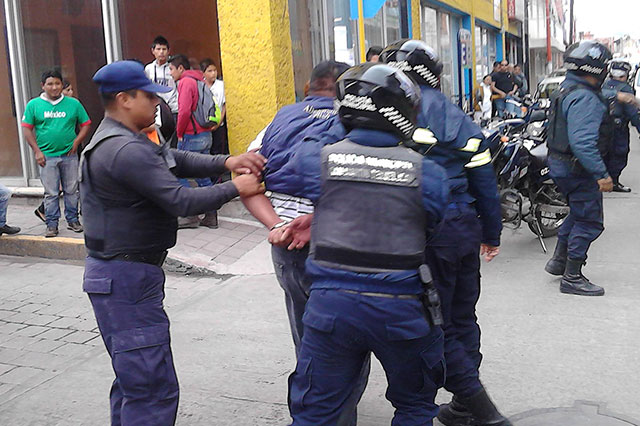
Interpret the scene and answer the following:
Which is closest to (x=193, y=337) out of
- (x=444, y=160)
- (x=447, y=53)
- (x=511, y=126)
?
(x=444, y=160)

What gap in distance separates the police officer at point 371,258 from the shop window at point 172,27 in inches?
296

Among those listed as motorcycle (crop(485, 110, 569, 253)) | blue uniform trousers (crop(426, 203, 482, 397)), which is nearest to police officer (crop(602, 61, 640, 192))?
motorcycle (crop(485, 110, 569, 253))

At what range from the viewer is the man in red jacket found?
7793 millimetres

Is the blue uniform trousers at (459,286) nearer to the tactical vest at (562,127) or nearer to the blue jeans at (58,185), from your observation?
the tactical vest at (562,127)

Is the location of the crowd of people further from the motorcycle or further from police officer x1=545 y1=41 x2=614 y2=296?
the motorcycle

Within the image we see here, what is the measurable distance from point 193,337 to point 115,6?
19.2ft

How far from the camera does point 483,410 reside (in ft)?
11.5

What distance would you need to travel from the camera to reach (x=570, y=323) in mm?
5152

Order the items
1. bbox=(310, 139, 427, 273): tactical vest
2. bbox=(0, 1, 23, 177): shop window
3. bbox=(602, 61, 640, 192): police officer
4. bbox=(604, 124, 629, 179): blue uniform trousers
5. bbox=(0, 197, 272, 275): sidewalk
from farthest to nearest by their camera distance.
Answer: bbox=(0, 1, 23, 177): shop window → bbox=(604, 124, 629, 179): blue uniform trousers → bbox=(602, 61, 640, 192): police officer → bbox=(0, 197, 272, 275): sidewalk → bbox=(310, 139, 427, 273): tactical vest

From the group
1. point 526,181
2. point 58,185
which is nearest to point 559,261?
point 526,181

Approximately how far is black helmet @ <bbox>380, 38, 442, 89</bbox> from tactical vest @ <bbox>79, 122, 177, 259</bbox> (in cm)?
146

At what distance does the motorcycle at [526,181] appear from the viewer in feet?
23.0

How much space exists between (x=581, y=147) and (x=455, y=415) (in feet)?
8.39

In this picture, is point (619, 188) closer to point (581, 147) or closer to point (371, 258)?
point (581, 147)
